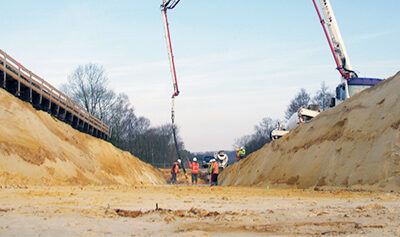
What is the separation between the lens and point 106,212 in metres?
9.30

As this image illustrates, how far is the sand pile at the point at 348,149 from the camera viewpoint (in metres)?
16.9

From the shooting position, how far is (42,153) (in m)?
24.3

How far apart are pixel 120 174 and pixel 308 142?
20.0 m

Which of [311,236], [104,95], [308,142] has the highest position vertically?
[104,95]

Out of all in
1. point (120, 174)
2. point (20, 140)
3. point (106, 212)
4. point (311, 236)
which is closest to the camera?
point (311, 236)

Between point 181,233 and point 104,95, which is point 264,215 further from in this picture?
point 104,95

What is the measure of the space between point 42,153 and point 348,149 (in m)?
15.4

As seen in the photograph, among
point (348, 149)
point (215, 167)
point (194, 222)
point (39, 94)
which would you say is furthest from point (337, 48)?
point (194, 222)

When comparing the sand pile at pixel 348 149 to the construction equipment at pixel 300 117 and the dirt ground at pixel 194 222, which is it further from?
the construction equipment at pixel 300 117

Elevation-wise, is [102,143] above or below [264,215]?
above

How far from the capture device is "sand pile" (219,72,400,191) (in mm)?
16938

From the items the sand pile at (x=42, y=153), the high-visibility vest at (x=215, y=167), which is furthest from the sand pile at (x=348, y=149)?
the sand pile at (x=42, y=153)

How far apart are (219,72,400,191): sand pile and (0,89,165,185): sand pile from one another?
36.1 feet

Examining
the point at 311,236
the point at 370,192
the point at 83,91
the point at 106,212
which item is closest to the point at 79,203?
the point at 106,212
